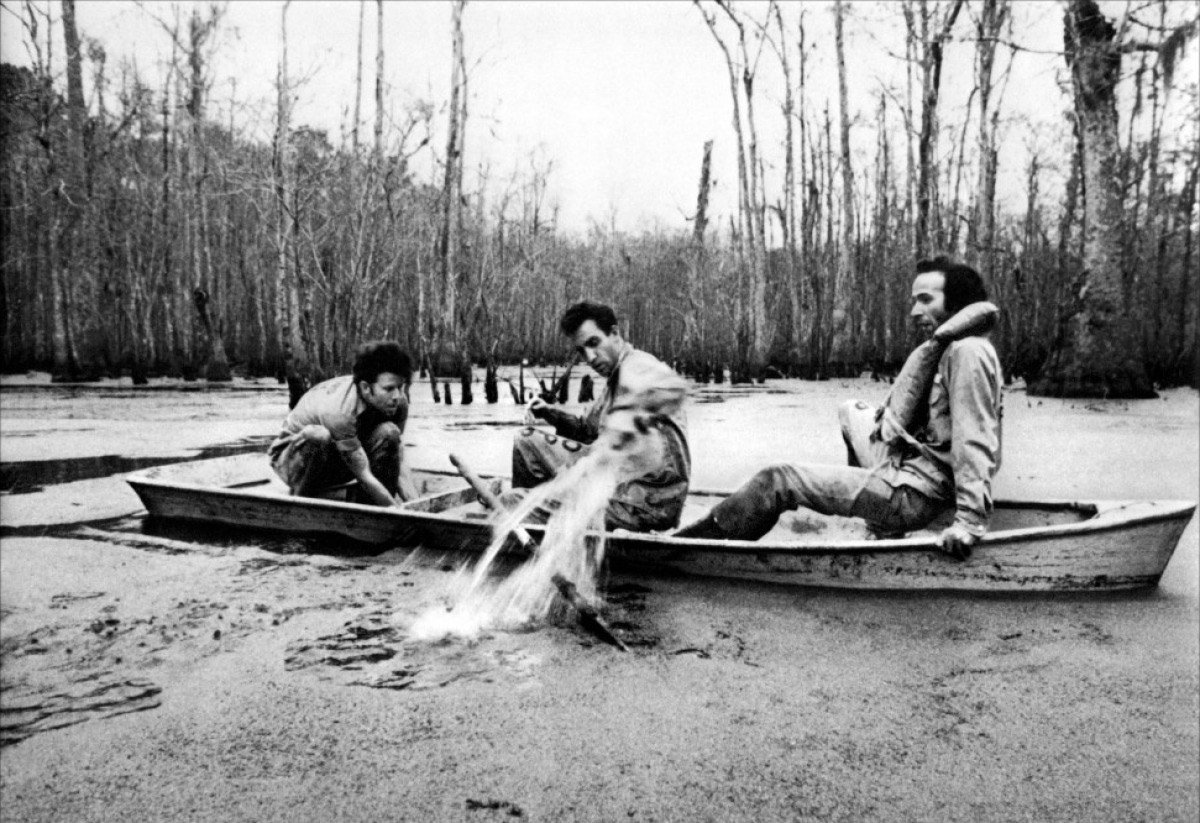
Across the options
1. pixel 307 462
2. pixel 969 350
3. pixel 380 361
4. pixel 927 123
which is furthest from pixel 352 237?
pixel 927 123

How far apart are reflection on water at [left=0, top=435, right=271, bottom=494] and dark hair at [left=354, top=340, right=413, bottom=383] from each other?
2078 millimetres

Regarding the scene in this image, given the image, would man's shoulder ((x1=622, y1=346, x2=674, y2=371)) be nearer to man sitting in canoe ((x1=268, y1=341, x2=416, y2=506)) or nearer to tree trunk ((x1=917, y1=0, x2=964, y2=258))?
man sitting in canoe ((x1=268, y1=341, x2=416, y2=506))

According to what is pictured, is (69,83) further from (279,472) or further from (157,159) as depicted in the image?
(157,159)

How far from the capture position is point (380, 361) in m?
2.18

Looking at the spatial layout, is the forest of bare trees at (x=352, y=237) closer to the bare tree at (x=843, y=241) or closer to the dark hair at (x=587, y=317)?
the dark hair at (x=587, y=317)

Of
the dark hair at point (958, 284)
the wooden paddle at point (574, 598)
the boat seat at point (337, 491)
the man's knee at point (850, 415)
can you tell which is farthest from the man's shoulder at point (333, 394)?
the dark hair at point (958, 284)

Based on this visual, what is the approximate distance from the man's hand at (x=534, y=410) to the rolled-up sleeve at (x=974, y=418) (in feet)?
3.33

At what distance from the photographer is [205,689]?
172cm

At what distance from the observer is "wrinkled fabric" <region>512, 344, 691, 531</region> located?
4.74 ft

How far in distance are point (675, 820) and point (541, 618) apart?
A: 0.99m

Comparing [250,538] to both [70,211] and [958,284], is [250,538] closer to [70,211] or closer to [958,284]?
[70,211]

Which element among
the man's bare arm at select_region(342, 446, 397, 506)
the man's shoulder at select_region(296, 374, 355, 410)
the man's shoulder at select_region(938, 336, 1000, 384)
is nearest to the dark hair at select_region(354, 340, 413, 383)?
the man's shoulder at select_region(296, 374, 355, 410)

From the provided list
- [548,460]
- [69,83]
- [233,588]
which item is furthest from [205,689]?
[69,83]

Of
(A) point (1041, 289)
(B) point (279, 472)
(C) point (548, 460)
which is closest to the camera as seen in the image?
(C) point (548, 460)
